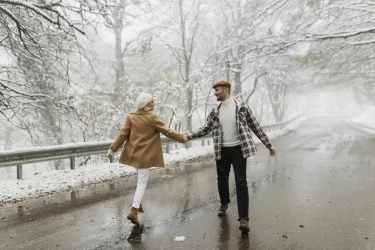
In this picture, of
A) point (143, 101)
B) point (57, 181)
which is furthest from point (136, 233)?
point (57, 181)

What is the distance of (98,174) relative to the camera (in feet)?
31.0

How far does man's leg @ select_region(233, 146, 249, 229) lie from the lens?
496 centimetres

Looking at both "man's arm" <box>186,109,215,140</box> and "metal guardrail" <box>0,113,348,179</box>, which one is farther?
"metal guardrail" <box>0,113,348,179</box>

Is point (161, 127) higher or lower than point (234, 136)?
higher

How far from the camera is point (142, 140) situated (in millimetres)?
5223

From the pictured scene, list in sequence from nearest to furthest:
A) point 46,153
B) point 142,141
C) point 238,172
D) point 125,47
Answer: point 238,172 → point 142,141 → point 46,153 → point 125,47

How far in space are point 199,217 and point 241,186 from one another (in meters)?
0.93

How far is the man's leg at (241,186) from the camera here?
4.96 metres

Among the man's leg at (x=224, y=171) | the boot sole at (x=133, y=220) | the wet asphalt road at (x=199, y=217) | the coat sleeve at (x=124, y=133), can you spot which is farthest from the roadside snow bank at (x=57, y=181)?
the man's leg at (x=224, y=171)

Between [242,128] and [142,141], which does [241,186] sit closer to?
[242,128]

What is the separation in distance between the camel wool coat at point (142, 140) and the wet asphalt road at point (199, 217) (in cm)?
93

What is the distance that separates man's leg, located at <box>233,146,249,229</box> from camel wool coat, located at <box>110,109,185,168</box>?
1.12 meters

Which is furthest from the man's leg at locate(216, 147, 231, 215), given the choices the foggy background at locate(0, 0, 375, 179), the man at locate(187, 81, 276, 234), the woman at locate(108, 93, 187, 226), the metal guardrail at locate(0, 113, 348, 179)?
the metal guardrail at locate(0, 113, 348, 179)

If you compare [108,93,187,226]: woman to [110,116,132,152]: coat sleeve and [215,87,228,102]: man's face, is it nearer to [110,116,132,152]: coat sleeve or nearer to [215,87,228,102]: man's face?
[110,116,132,152]: coat sleeve
